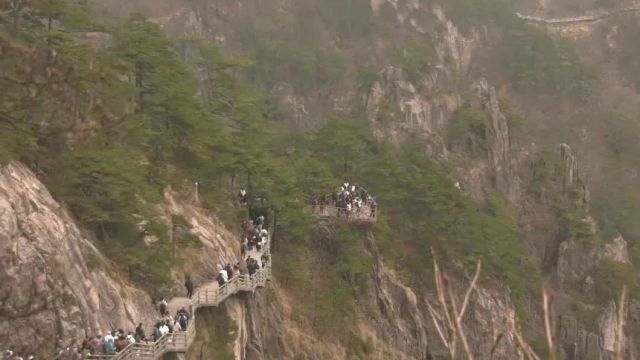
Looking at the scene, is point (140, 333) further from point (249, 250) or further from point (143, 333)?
point (249, 250)

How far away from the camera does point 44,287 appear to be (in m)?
24.0

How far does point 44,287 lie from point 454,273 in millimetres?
32838

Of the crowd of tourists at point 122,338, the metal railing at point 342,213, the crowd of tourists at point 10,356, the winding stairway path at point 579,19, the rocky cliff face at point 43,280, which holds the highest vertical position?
the winding stairway path at point 579,19

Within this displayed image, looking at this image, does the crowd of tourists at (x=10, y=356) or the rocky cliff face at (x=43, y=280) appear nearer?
the crowd of tourists at (x=10, y=356)

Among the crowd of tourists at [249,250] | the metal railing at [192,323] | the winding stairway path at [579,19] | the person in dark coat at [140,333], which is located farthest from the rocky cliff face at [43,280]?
the winding stairway path at [579,19]

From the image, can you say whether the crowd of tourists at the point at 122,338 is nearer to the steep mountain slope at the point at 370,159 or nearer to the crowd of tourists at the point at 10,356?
the crowd of tourists at the point at 10,356

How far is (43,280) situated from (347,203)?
2385 centimetres

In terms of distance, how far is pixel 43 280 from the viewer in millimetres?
23953

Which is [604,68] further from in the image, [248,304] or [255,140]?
[248,304]

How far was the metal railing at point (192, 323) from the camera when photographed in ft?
79.4

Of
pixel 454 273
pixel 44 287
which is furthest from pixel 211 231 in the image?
pixel 454 273

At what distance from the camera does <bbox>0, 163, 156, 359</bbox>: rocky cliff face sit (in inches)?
914

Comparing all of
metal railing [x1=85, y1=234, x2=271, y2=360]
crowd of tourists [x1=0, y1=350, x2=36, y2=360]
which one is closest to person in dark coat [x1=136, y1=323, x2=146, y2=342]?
metal railing [x1=85, y1=234, x2=271, y2=360]

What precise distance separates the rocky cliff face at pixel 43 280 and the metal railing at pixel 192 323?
1.53 m
